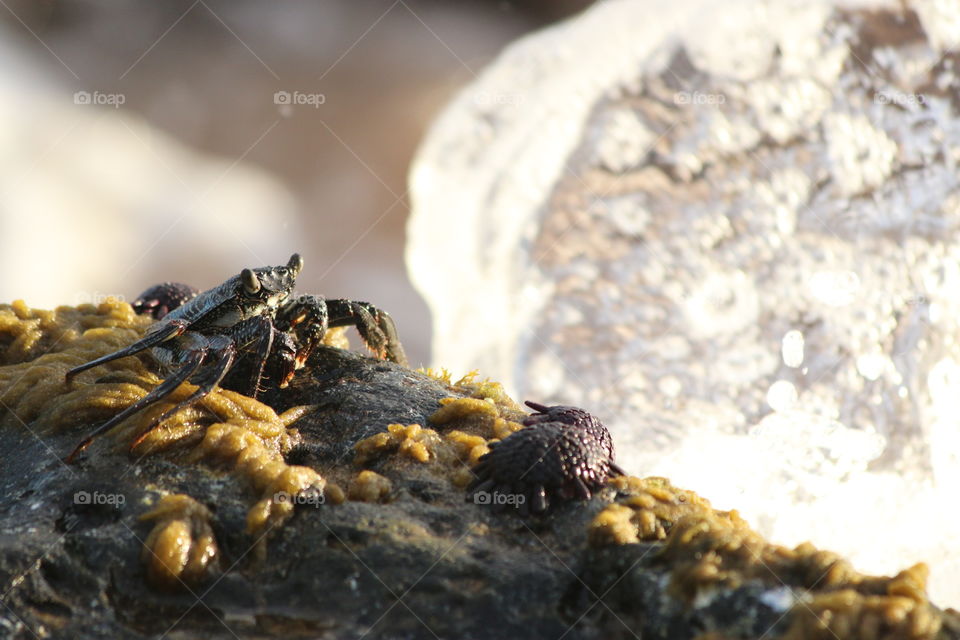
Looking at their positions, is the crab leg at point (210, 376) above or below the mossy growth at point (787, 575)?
above

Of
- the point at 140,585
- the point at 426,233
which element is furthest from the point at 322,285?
the point at 140,585

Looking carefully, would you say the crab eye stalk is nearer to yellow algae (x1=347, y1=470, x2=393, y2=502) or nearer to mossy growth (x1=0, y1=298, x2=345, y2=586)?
mossy growth (x1=0, y1=298, x2=345, y2=586)

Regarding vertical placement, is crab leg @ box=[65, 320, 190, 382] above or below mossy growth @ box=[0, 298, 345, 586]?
above

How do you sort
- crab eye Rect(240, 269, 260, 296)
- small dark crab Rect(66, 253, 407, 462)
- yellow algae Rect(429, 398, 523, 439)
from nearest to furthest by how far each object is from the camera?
1. small dark crab Rect(66, 253, 407, 462)
2. yellow algae Rect(429, 398, 523, 439)
3. crab eye Rect(240, 269, 260, 296)

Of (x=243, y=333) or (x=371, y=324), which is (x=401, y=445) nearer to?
(x=243, y=333)

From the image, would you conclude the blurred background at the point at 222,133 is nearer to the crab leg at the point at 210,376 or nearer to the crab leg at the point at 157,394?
the crab leg at the point at 210,376

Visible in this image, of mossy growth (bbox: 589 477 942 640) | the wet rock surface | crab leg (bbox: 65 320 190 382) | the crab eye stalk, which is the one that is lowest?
mossy growth (bbox: 589 477 942 640)

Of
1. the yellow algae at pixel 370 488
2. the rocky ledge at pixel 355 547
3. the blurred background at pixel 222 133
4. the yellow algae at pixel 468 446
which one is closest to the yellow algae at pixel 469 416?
the rocky ledge at pixel 355 547

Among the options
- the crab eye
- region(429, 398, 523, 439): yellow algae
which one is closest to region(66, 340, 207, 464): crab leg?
the crab eye
